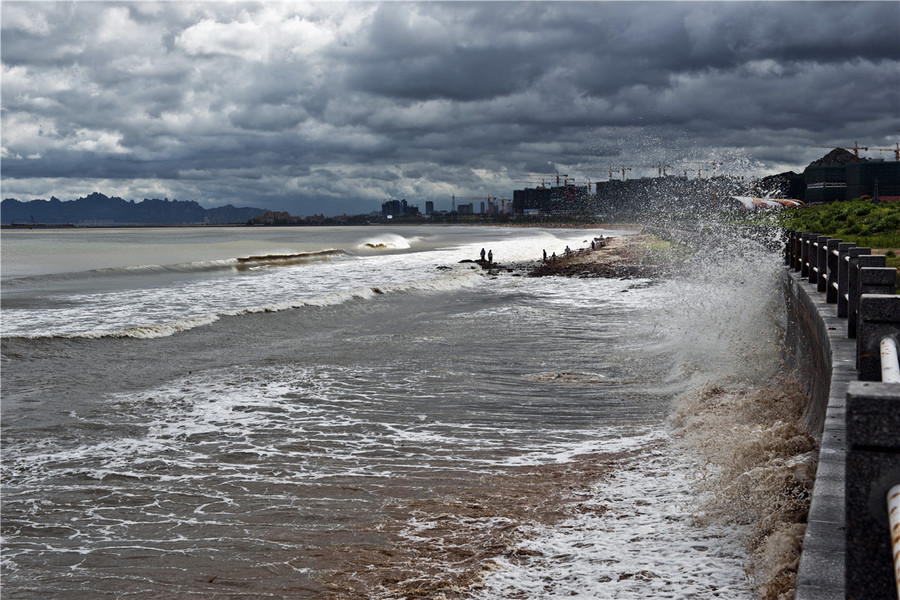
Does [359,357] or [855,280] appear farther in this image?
→ [359,357]


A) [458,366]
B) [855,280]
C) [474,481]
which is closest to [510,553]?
[474,481]

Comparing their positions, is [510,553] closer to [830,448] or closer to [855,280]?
[830,448]

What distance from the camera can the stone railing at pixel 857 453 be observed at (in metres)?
2.03

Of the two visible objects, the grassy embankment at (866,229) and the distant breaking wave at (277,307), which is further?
the grassy embankment at (866,229)

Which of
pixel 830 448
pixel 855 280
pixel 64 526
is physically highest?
pixel 855 280

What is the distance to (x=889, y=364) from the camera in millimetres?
2805

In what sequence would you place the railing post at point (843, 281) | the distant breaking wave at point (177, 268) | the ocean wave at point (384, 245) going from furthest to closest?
1. the ocean wave at point (384, 245)
2. the distant breaking wave at point (177, 268)
3. the railing post at point (843, 281)

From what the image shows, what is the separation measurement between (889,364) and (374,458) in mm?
6439

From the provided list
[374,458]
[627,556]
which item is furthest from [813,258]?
[627,556]

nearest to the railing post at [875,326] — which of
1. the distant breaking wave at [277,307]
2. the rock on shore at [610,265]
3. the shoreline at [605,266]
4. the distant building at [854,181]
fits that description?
the distant breaking wave at [277,307]

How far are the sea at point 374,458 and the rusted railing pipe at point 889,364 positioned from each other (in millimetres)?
2310

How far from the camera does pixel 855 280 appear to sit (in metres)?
8.01

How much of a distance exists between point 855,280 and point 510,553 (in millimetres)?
5115

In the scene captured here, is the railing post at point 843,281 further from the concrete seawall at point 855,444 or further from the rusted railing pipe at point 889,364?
the rusted railing pipe at point 889,364
